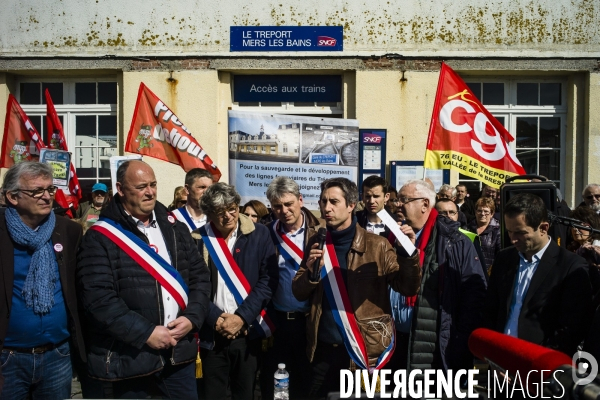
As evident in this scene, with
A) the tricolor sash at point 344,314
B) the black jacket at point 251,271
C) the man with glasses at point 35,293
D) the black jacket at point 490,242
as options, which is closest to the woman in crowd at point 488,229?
the black jacket at point 490,242

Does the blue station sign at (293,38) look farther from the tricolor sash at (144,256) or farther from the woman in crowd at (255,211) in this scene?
the tricolor sash at (144,256)

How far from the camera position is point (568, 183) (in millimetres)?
10531

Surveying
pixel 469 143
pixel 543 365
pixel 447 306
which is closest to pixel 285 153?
pixel 469 143

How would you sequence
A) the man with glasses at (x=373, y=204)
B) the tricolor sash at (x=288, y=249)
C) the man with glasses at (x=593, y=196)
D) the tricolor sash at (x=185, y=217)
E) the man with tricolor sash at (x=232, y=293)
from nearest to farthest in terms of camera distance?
the man with tricolor sash at (x=232, y=293), the tricolor sash at (x=288, y=249), the tricolor sash at (x=185, y=217), the man with glasses at (x=373, y=204), the man with glasses at (x=593, y=196)

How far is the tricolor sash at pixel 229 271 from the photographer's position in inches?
167

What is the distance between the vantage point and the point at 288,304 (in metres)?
4.36

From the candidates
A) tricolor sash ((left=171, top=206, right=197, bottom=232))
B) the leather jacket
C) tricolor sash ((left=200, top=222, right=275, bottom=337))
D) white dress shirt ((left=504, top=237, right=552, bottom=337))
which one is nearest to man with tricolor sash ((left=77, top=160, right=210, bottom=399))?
tricolor sash ((left=200, top=222, right=275, bottom=337))

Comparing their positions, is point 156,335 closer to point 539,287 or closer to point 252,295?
point 252,295

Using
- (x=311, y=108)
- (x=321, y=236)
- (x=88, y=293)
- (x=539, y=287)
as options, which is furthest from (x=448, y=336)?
(x=311, y=108)

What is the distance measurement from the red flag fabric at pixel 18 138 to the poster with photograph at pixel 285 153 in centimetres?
257

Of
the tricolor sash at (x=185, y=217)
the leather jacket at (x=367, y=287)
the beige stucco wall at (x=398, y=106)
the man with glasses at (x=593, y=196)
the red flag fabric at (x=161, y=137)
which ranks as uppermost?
the beige stucco wall at (x=398, y=106)

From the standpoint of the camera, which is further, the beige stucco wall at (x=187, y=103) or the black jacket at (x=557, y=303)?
the beige stucco wall at (x=187, y=103)

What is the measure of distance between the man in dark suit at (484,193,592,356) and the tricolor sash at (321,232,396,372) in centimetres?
85

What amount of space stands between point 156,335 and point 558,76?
9.48 m
